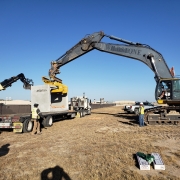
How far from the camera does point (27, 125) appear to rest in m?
11.5

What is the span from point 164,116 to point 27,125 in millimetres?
9800

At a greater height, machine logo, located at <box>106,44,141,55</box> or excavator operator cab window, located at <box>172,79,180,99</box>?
machine logo, located at <box>106,44,141,55</box>

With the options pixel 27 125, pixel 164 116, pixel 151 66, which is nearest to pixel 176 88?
pixel 164 116

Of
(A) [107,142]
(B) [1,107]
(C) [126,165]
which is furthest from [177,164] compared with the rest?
(B) [1,107]

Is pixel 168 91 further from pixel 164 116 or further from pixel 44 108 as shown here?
pixel 44 108

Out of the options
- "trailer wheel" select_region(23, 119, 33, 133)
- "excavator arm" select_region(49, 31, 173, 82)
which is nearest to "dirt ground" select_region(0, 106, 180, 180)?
"trailer wheel" select_region(23, 119, 33, 133)

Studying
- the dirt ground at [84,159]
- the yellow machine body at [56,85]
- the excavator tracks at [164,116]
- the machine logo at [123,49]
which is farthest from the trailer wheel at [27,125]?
the machine logo at [123,49]

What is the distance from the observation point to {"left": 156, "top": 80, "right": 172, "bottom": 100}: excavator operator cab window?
13.5 metres

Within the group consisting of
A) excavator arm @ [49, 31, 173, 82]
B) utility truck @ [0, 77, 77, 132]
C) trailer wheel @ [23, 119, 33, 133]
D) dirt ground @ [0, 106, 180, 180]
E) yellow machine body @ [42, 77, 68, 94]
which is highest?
excavator arm @ [49, 31, 173, 82]

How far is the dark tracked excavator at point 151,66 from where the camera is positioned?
13.5 metres

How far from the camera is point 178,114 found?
13688mm

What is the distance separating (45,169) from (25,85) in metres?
13.1

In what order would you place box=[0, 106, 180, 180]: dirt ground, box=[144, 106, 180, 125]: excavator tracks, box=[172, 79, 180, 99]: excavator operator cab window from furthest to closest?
1. box=[144, 106, 180, 125]: excavator tracks
2. box=[172, 79, 180, 99]: excavator operator cab window
3. box=[0, 106, 180, 180]: dirt ground

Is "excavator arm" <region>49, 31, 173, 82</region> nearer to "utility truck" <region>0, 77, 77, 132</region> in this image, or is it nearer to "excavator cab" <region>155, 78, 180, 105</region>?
"excavator cab" <region>155, 78, 180, 105</region>
